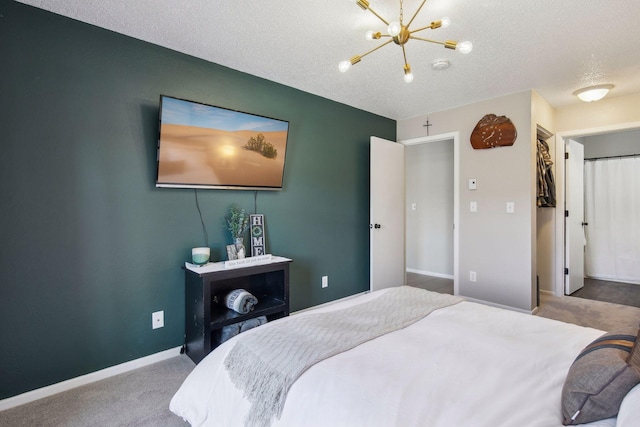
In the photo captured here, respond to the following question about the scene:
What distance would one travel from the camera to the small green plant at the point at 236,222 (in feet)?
9.11

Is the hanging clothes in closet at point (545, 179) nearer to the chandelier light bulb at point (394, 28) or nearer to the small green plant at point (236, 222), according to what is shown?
the chandelier light bulb at point (394, 28)

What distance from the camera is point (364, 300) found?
2002 millimetres

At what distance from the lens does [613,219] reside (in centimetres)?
478

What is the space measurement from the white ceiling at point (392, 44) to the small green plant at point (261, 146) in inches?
24.2

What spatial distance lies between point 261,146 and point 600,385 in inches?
102

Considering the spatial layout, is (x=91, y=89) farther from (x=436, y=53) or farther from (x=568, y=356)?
(x=568, y=356)

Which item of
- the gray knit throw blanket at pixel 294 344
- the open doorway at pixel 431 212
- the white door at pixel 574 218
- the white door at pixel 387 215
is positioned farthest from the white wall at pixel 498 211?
the gray knit throw blanket at pixel 294 344

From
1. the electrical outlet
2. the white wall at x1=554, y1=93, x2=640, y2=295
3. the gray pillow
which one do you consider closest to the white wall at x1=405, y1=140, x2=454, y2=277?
the white wall at x1=554, y1=93, x2=640, y2=295

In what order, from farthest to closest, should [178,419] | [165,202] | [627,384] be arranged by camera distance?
[165,202]
[178,419]
[627,384]

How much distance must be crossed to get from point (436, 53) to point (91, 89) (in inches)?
98.5

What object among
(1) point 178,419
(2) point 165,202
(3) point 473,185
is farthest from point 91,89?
(3) point 473,185

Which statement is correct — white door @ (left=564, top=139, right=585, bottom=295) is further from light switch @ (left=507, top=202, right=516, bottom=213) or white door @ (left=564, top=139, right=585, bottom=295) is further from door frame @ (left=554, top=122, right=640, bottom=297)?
light switch @ (left=507, top=202, right=516, bottom=213)

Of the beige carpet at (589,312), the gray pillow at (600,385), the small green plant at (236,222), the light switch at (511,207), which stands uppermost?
the light switch at (511,207)

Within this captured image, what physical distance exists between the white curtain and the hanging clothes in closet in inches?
64.3
